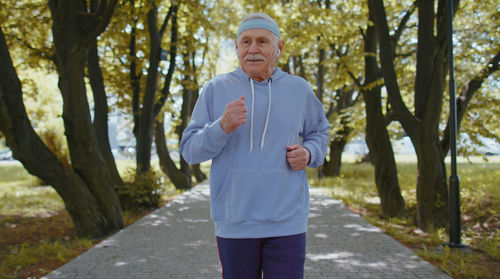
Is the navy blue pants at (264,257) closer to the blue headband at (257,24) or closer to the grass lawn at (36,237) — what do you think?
the blue headband at (257,24)

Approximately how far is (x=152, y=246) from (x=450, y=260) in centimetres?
437

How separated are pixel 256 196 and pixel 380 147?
8450 mm

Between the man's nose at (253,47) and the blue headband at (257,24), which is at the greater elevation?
the blue headband at (257,24)

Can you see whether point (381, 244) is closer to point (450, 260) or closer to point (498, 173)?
point (450, 260)

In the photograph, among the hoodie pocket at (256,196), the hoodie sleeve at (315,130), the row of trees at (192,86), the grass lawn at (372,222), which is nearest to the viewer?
the hoodie pocket at (256,196)

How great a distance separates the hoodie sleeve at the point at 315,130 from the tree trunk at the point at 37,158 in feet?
18.7

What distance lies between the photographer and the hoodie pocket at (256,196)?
7.16 ft

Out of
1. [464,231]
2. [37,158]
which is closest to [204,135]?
[37,158]

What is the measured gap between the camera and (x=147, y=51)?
14.3 metres

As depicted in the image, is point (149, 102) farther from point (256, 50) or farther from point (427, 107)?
point (256, 50)

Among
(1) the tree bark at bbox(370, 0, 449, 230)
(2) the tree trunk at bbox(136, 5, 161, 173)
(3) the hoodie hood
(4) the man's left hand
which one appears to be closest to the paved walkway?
(1) the tree bark at bbox(370, 0, 449, 230)

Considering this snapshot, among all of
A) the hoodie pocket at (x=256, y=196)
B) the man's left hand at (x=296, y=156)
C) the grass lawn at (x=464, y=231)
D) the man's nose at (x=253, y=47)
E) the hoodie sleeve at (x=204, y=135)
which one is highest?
the man's nose at (x=253, y=47)

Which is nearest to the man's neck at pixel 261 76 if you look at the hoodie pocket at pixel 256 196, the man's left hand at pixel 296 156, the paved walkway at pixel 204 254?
the man's left hand at pixel 296 156

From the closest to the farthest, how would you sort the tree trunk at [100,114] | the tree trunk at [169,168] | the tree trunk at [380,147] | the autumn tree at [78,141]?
the autumn tree at [78,141] < the tree trunk at [380,147] < the tree trunk at [100,114] < the tree trunk at [169,168]
